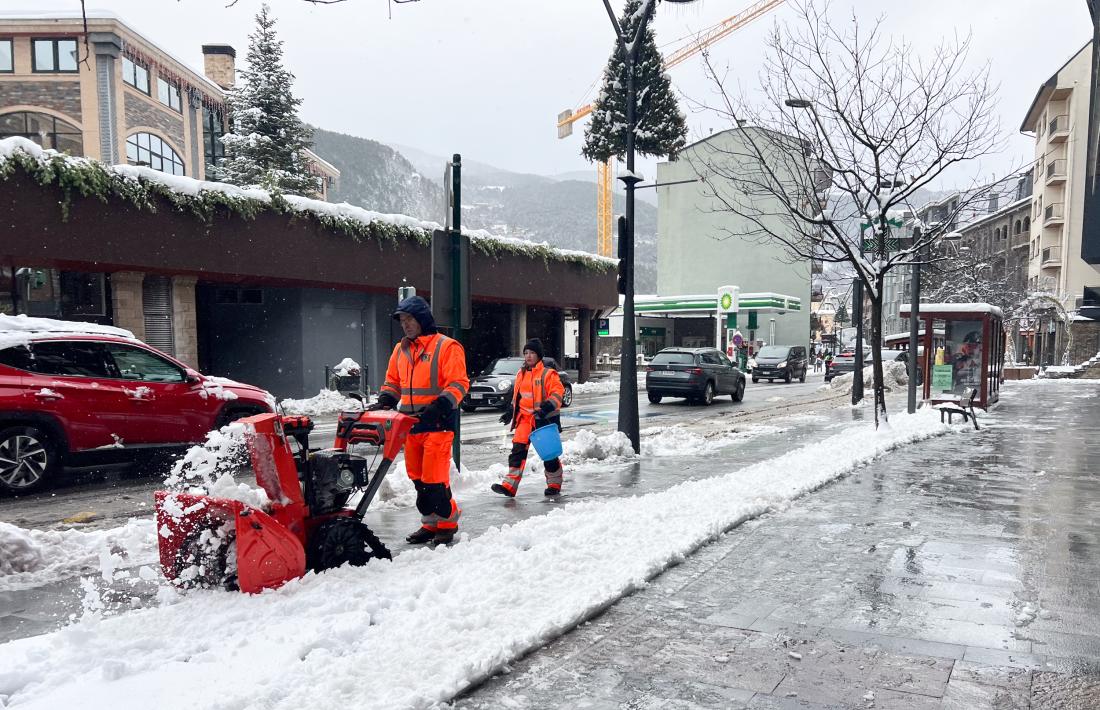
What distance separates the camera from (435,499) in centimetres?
546

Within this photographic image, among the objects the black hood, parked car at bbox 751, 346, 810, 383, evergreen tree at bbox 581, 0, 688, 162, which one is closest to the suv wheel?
the black hood

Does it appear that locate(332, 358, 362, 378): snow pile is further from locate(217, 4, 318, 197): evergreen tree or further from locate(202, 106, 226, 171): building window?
locate(202, 106, 226, 171): building window

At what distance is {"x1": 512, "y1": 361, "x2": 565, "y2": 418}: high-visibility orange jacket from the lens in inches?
310

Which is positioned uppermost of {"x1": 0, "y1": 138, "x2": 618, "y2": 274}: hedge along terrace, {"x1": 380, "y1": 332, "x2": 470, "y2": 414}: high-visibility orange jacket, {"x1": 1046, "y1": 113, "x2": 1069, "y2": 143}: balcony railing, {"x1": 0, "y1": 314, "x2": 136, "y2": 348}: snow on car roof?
{"x1": 1046, "y1": 113, "x2": 1069, "y2": 143}: balcony railing

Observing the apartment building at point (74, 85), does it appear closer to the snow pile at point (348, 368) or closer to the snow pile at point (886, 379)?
the snow pile at point (348, 368)

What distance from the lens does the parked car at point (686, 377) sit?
21.9m

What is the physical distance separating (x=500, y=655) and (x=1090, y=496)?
7262 millimetres

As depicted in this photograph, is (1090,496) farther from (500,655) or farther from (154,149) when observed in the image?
(154,149)

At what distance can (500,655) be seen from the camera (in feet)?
11.5

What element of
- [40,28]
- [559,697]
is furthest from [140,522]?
[40,28]

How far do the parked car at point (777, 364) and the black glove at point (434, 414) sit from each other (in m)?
32.9

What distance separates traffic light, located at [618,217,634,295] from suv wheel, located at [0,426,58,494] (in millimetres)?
7261

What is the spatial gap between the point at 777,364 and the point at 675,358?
51.9ft

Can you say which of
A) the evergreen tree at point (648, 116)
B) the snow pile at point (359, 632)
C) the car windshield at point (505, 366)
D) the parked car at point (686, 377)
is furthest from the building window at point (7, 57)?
the snow pile at point (359, 632)
